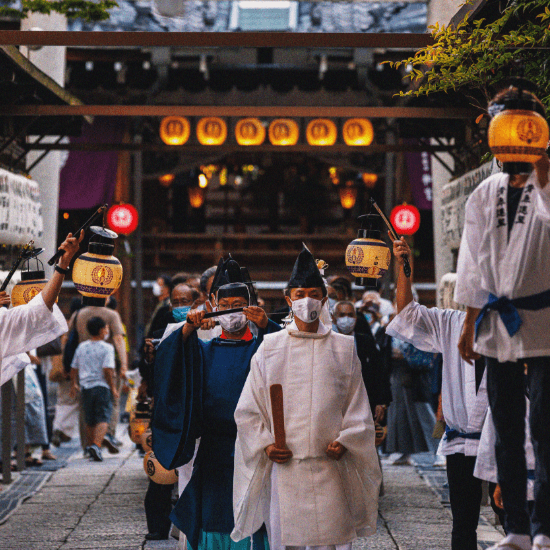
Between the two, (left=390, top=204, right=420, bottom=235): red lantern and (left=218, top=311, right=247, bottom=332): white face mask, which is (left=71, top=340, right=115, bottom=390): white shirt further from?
(left=218, top=311, right=247, bottom=332): white face mask

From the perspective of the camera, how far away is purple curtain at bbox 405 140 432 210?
17230 millimetres

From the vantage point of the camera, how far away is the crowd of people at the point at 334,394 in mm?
4238

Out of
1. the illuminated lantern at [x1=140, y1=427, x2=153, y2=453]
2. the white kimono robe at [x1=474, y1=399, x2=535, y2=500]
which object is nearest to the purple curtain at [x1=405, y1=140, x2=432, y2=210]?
the illuminated lantern at [x1=140, y1=427, x2=153, y2=453]

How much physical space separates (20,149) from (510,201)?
10026 millimetres

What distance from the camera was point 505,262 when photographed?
14.0 feet

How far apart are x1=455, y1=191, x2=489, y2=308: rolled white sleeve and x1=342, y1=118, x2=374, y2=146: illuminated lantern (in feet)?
37.6

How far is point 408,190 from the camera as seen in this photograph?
61.2 ft

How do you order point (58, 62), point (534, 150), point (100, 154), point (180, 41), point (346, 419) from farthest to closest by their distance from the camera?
point (100, 154)
point (58, 62)
point (180, 41)
point (346, 419)
point (534, 150)

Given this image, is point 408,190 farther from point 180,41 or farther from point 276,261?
point 180,41

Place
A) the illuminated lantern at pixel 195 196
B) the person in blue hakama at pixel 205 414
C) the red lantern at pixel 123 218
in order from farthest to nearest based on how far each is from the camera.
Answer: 1. the illuminated lantern at pixel 195 196
2. the red lantern at pixel 123 218
3. the person in blue hakama at pixel 205 414

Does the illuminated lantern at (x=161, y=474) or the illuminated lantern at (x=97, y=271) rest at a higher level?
the illuminated lantern at (x=97, y=271)

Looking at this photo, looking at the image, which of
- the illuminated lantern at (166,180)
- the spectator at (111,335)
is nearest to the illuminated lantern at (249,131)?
the illuminated lantern at (166,180)

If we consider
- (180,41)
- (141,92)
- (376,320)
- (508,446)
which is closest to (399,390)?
(376,320)

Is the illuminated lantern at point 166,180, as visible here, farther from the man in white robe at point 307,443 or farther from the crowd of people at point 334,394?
the man in white robe at point 307,443
